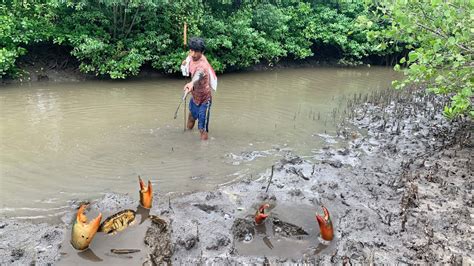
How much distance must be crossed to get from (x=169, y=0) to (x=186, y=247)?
9.79 metres

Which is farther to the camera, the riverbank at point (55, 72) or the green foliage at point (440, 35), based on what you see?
the riverbank at point (55, 72)

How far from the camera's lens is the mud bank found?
11.5 ft

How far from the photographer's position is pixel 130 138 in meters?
6.84

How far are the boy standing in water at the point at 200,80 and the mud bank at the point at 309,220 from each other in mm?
1696

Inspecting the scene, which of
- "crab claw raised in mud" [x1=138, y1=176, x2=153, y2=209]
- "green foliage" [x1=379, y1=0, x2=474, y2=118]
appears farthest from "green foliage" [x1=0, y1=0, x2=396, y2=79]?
"crab claw raised in mud" [x1=138, y1=176, x2=153, y2=209]

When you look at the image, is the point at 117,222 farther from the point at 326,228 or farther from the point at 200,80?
the point at 200,80

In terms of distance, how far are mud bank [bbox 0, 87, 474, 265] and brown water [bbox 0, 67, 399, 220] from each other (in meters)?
0.44

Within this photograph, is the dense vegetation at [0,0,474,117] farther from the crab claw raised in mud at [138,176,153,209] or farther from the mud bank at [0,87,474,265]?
the crab claw raised in mud at [138,176,153,209]

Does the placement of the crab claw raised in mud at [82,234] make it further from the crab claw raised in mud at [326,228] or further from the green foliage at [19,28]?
Result: the green foliage at [19,28]

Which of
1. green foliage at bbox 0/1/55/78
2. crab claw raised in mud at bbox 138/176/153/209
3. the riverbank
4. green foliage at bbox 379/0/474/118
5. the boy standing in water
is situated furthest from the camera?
the riverbank

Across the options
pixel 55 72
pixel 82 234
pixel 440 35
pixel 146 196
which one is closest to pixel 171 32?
pixel 55 72

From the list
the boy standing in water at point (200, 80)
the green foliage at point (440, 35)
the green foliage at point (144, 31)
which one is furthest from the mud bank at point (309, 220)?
the green foliage at point (144, 31)

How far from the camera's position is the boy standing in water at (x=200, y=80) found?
637cm

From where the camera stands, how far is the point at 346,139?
7254 mm
